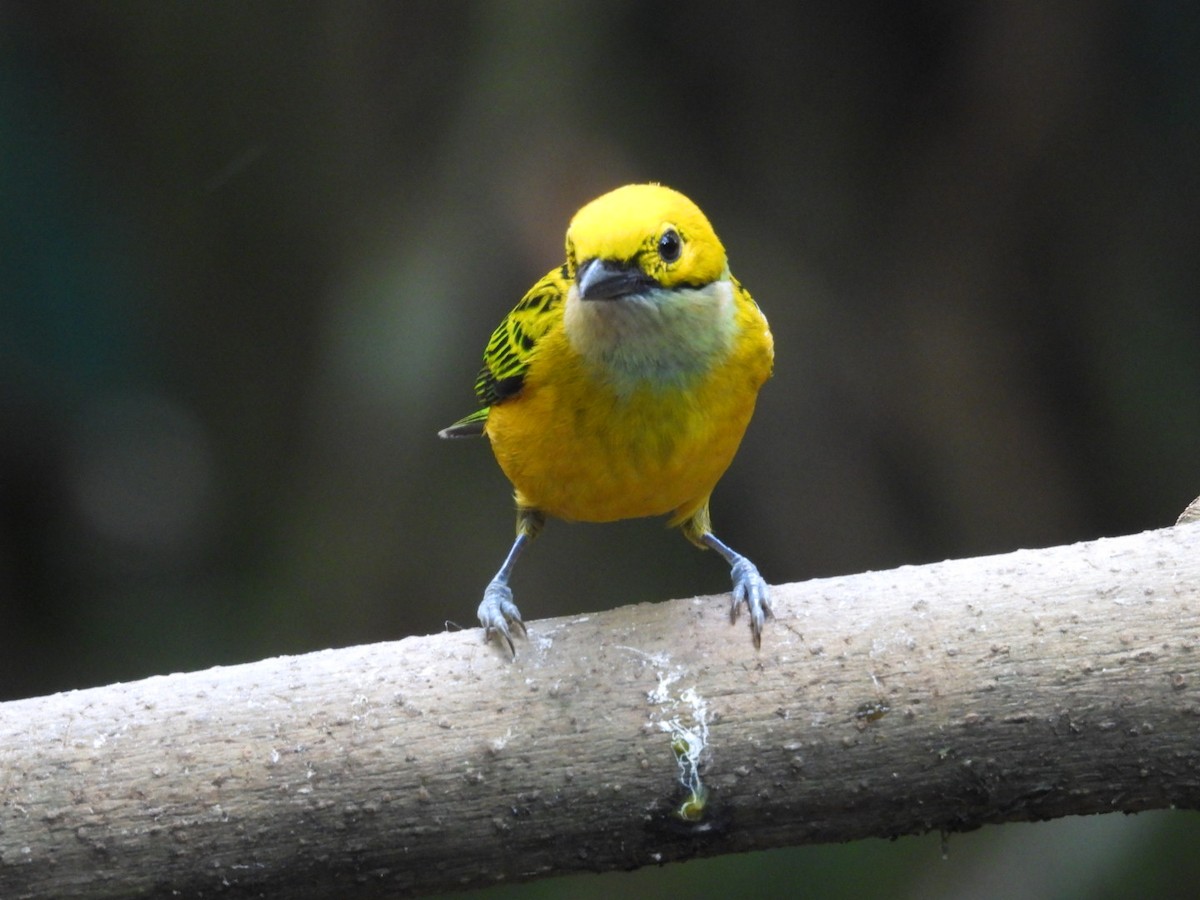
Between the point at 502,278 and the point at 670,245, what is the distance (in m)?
3.27

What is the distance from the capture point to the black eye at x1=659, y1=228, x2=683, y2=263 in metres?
3.49

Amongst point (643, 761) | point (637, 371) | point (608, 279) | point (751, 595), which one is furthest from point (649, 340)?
point (643, 761)

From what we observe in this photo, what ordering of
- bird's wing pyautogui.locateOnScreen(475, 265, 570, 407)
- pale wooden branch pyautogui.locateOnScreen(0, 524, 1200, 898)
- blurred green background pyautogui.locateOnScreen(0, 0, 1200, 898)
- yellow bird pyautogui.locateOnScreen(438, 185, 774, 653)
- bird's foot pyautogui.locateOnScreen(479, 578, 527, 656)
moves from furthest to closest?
1. blurred green background pyautogui.locateOnScreen(0, 0, 1200, 898)
2. bird's wing pyautogui.locateOnScreen(475, 265, 570, 407)
3. yellow bird pyautogui.locateOnScreen(438, 185, 774, 653)
4. bird's foot pyautogui.locateOnScreen(479, 578, 527, 656)
5. pale wooden branch pyautogui.locateOnScreen(0, 524, 1200, 898)

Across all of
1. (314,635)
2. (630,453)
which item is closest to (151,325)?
(314,635)

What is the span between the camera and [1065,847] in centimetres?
597

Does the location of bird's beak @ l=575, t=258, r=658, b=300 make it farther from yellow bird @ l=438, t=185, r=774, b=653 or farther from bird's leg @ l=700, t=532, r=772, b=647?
bird's leg @ l=700, t=532, r=772, b=647

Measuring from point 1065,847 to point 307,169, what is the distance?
16.3 ft

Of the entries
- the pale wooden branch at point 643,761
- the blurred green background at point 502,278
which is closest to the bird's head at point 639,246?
the pale wooden branch at point 643,761

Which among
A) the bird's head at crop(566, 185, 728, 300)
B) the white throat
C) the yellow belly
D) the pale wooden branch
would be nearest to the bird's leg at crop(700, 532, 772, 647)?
the pale wooden branch

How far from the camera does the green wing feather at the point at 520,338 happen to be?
381 centimetres

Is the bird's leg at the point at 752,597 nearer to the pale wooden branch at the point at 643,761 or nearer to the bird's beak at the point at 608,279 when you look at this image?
the pale wooden branch at the point at 643,761

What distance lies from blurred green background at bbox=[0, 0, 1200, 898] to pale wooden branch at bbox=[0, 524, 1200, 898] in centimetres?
363

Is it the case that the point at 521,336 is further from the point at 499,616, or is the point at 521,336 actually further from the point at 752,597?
the point at 752,597

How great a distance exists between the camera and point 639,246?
3428 mm
